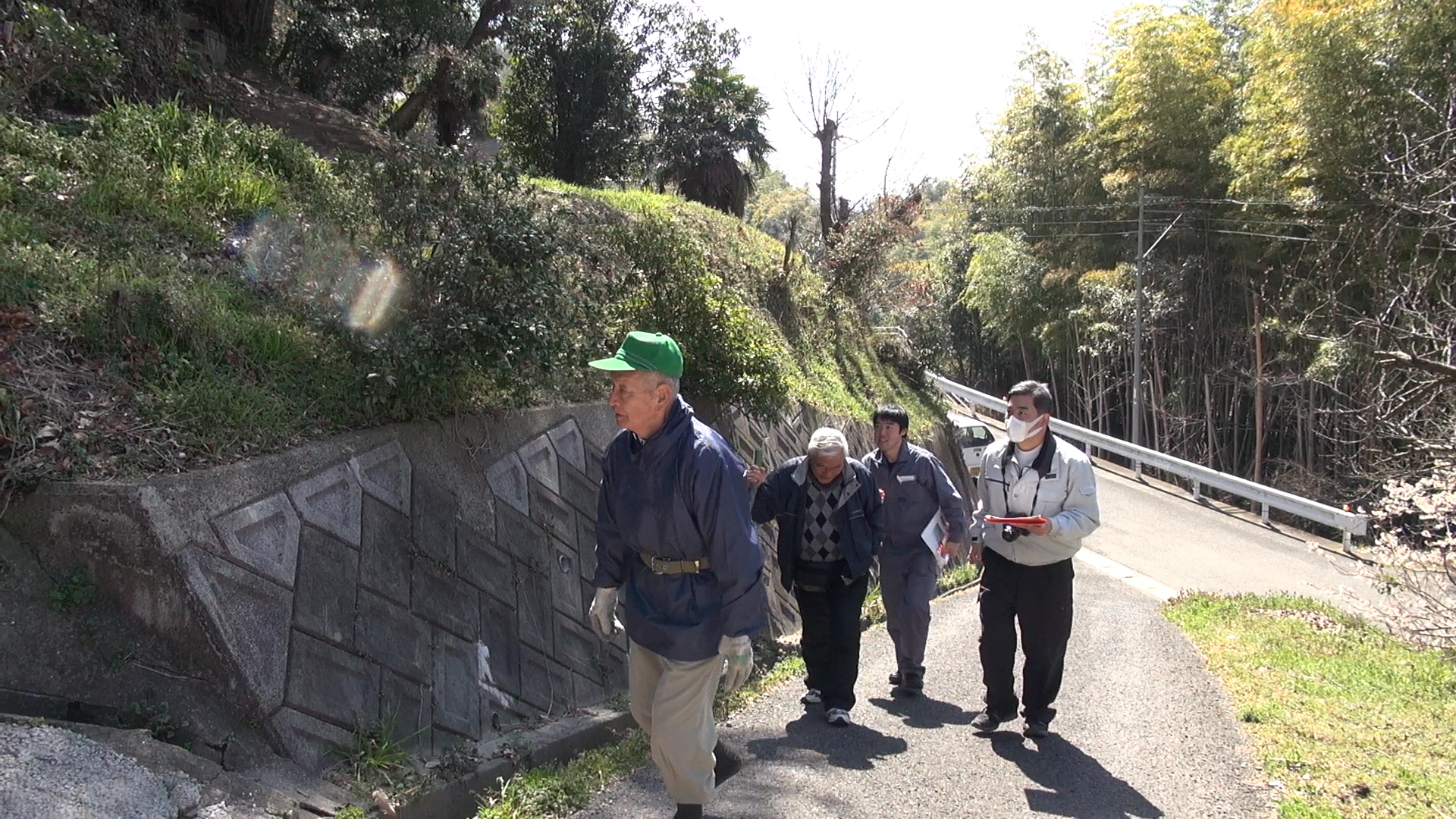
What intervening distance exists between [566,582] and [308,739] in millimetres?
2142

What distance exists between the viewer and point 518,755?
467 cm

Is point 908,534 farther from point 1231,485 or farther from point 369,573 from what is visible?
point 1231,485

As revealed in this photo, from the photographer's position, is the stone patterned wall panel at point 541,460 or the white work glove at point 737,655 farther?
the stone patterned wall panel at point 541,460

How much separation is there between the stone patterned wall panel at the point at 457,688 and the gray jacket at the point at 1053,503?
8.90ft

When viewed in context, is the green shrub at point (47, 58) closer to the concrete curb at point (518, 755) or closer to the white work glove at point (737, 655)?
the concrete curb at point (518, 755)

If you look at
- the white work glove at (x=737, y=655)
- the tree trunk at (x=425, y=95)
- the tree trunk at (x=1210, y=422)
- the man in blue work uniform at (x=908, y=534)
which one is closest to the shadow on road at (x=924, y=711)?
the man in blue work uniform at (x=908, y=534)

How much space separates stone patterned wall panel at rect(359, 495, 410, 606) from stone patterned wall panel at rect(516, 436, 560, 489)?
1175 millimetres

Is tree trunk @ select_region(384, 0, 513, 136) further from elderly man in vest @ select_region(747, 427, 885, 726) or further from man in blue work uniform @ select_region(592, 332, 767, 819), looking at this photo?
man in blue work uniform @ select_region(592, 332, 767, 819)

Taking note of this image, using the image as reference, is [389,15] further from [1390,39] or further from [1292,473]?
[1292,473]

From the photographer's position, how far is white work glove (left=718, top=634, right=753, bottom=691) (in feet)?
12.3

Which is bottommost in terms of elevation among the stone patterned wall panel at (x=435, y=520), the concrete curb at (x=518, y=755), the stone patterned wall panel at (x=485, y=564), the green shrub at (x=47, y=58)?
the concrete curb at (x=518, y=755)

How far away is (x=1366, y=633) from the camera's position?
10.0m

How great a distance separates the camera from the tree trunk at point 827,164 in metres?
24.1

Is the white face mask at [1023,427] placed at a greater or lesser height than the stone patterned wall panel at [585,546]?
greater
